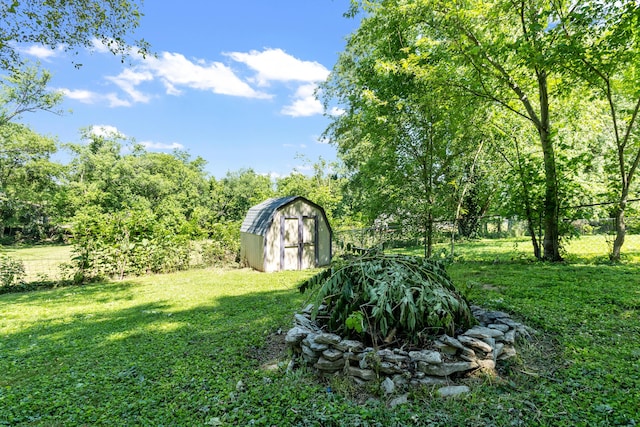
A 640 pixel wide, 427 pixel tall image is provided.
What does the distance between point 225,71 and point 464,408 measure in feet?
56.7

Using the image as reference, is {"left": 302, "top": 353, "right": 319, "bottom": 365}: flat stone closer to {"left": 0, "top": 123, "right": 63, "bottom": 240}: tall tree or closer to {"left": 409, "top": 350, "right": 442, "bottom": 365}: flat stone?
{"left": 409, "top": 350, "right": 442, "bottom": 365}: flat stone

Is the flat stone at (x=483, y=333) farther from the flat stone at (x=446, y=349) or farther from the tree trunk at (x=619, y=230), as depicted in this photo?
the tree trunk at (x=619, y=230)

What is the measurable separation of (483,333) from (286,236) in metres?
7.28

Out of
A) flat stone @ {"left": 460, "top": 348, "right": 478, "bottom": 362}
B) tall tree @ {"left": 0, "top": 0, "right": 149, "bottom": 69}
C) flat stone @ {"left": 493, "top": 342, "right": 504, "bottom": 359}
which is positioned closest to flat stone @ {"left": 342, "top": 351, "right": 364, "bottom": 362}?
flat stone @ {"left": 460, "top": 348, "right": 478, "bottom": 362}

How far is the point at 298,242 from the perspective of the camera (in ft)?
32.0

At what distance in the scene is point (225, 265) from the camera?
33.7 ft

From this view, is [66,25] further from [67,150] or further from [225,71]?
[67,150]

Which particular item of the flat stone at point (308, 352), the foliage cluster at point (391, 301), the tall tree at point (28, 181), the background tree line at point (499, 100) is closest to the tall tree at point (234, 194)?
the tall tree at point (28, 181)

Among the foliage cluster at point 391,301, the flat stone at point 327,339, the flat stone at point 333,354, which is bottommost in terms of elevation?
the flat stone at point 333,354

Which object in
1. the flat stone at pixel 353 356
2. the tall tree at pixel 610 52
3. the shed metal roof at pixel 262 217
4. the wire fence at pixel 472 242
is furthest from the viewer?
the shed metal roof at pixel 262 217

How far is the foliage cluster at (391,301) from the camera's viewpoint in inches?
105

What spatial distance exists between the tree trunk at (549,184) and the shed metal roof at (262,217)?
6.30m

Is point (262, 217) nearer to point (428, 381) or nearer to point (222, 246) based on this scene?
point (222, 246)

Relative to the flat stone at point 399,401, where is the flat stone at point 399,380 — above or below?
above
